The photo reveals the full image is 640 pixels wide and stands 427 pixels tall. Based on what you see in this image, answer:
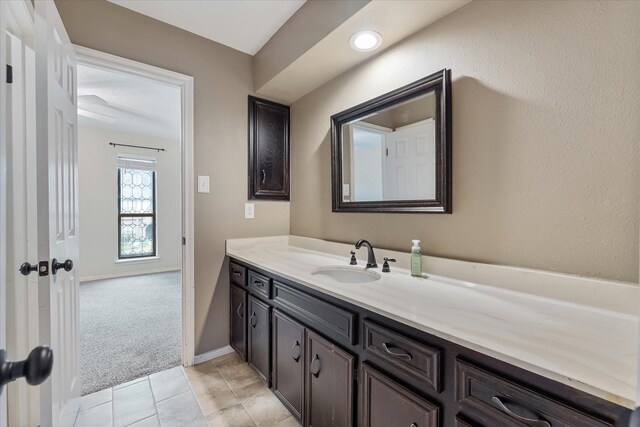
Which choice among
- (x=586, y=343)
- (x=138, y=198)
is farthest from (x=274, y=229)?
(x=138, y=198)

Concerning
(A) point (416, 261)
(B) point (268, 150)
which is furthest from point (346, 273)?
(B) point (268, 150)

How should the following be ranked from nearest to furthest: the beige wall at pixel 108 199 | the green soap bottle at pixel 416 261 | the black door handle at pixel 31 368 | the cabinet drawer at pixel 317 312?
the black door handle at pixel 31 368 → the cabinet drawer at pixel 317 312 → the green soap bottle at pixel 416 261 → the beige wall at pixel 108 199

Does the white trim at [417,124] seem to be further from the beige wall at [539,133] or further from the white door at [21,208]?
the white door at [21,208]

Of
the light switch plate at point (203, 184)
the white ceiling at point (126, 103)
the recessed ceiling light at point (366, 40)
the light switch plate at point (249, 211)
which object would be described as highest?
the white ceiling at point (126, 103)

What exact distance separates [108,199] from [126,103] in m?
1.91

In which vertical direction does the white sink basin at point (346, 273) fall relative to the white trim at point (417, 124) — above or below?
below

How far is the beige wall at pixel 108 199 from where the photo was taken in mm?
4273

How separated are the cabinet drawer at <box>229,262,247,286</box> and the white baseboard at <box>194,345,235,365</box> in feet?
1.78

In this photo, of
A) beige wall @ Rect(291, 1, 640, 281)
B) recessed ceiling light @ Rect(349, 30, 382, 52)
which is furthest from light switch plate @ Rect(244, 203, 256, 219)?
recessed ceiling light @ Rect(349, 30, 382, 52)

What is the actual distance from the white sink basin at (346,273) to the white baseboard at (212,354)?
3.85ft

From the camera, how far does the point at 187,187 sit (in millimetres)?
2031

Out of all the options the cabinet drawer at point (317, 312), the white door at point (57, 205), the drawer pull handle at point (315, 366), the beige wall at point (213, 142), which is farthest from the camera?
the beige wall at point (213, 142)

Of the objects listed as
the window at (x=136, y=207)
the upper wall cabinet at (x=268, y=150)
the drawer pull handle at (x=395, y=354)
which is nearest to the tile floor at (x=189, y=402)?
the drawer pull handle at (x=395, y=354)

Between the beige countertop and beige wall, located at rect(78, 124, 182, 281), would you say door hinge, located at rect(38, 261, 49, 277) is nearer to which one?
the beige countertop
